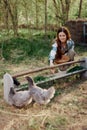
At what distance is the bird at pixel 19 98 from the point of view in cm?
412

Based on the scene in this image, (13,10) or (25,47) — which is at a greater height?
(13,10)

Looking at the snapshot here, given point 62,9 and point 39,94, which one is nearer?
point 39,94

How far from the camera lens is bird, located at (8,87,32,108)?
13.5 feet

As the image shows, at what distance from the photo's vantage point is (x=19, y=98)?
4113mm

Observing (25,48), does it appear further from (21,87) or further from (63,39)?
(21,87)

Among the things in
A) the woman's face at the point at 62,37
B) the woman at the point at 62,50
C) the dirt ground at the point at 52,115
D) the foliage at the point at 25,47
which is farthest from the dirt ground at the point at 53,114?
the foliage at the point at 25,47

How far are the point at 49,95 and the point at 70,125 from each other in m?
0.58

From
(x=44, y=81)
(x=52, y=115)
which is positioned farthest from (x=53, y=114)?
(x=44, y=81)

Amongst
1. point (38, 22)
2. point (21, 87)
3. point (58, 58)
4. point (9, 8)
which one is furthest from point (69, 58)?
point (38, 22)

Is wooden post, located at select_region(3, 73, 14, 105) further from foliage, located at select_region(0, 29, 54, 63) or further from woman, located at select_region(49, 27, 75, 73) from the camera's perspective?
foliage, located at select_region(0, 29, 54, 63)

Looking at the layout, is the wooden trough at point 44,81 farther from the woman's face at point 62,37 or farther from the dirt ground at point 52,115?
the woman's face at point 62,37

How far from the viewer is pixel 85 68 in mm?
5387

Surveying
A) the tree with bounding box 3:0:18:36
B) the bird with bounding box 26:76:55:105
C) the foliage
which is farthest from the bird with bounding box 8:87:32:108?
the tree with bounding box 3:0:18:36

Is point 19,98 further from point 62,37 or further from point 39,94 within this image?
point 62,37
